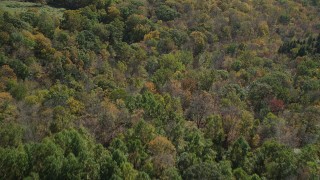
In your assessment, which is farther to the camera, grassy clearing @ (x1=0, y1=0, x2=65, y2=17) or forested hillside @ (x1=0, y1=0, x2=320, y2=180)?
grassy clearing @ (x1=0, y1=0, x2=65, y2=17)

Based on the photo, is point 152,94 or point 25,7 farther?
point 25,7

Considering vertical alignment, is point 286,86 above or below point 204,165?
below

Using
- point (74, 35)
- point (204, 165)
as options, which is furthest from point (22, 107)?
point (74, 35)

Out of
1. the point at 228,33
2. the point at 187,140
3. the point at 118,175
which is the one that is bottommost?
the point at 228,33

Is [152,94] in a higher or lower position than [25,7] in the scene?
higher

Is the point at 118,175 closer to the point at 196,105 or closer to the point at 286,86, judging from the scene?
the point at 196,105
